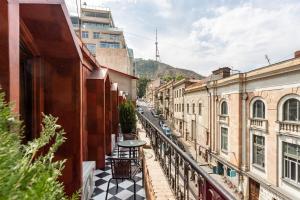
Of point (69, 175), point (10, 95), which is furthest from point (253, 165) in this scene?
point (10, 95)

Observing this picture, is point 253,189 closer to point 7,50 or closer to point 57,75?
point 57,75

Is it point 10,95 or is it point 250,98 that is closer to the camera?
point 10,95

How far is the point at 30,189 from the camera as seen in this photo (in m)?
0.69

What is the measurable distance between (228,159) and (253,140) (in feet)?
11.4

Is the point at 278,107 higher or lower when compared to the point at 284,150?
higher

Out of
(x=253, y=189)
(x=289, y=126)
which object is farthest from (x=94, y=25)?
(x=289, y=126)

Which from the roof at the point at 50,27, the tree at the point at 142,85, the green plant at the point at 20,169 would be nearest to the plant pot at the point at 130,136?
the roof at the point at 50,27

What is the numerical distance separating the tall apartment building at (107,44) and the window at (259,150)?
1081 centimetres

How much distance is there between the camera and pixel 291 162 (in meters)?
11.6

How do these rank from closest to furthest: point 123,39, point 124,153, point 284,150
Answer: point 124,153 < point 284,150 < point 123,39

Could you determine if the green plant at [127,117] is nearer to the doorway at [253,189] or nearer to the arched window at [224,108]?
the doorway at [253,189]

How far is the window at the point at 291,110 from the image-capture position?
11047 millimetres

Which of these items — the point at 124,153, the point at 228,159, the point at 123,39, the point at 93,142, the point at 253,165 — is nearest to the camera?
the point at 93,142

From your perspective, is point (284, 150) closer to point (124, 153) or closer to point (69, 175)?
point (124, 153)
